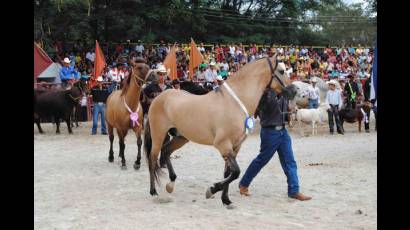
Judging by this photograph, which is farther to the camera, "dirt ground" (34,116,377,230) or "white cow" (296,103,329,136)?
"white cow" (296,103,329,136)

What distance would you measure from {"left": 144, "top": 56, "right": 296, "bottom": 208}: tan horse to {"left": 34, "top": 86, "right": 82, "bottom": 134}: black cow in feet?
33.2

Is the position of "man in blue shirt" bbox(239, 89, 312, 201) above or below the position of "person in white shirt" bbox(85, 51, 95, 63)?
below

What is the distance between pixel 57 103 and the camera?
17.4 meters

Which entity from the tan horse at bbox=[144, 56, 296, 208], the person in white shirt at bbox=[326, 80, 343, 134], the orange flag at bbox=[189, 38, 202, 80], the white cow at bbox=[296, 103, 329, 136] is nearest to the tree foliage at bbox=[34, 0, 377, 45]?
the orange flag at bbox=[189, 38, 202, 80]

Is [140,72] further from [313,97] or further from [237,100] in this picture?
[313,97]

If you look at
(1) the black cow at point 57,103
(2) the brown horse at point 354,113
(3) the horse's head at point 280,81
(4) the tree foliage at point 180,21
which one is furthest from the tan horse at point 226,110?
(4) the tree foliage at point 180,21

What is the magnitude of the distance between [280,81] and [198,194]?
2231mm

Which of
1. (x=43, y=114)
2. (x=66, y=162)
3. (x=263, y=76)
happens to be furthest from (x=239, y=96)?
(x=43, y=114)

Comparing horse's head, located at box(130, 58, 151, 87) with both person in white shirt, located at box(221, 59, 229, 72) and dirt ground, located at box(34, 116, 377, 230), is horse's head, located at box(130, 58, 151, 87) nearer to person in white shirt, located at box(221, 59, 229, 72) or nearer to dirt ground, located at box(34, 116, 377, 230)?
dirt ground, located at box(34, 116, 377, 230)

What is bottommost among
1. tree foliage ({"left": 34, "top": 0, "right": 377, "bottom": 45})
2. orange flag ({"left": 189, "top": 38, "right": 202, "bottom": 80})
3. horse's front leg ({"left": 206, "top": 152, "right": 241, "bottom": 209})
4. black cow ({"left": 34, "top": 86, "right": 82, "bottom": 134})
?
horse's front leg ({"left": 206, "top": 152, "right": 241, "bottom": 209})

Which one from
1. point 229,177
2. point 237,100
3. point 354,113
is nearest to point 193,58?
point 354,113

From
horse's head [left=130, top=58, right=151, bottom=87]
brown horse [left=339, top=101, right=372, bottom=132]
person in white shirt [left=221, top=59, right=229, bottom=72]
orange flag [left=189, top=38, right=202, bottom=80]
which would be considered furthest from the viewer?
person in white shirt [left=221, top=59, right=229, bottom=72]

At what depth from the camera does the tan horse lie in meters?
7.21

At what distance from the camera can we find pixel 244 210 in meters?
7.12
